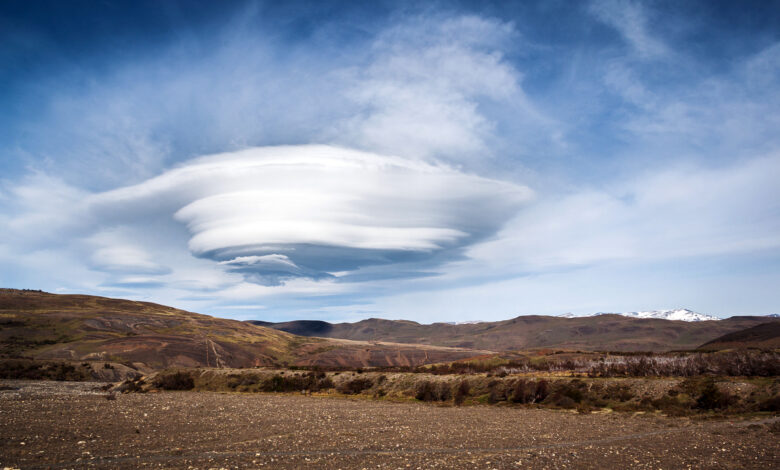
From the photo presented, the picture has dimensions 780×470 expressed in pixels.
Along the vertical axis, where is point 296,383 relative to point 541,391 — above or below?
below

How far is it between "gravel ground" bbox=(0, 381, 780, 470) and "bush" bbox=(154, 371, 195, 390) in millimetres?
27201

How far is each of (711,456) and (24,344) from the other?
4369 inches

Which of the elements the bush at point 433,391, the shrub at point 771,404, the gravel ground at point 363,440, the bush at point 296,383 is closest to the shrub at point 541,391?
the gravel ground at point 363,440

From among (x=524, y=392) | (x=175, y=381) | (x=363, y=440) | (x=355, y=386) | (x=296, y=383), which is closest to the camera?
(x=363, y=440)

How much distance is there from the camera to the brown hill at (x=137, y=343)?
82.4 metres

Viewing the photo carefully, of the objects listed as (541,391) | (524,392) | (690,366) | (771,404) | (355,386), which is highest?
(690,366)

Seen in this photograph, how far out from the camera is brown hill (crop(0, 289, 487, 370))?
270ft

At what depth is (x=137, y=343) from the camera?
3479 inches

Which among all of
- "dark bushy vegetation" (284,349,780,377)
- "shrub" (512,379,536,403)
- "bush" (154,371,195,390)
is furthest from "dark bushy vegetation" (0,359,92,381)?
"shrub" (512,379,536,403)

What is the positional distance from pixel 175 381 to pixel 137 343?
3905 cm

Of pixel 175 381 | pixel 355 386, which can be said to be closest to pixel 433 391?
pixel 355 386

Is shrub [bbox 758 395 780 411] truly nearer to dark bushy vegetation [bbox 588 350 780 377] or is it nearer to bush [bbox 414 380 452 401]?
dark bushy vegetation [bbox 588 350 780 377]

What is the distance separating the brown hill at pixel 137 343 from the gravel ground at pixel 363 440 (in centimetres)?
6126

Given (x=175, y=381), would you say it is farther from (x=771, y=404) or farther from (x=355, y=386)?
(x=771, y=404)
